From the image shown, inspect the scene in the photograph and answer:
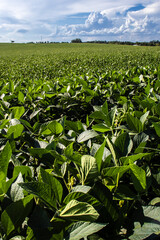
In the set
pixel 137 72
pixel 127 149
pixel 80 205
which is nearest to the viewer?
pixel 80 205

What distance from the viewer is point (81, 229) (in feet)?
1.93

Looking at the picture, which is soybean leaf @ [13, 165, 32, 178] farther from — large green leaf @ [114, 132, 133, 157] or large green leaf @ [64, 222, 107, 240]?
large green leaf @ [114, 132, 133, 157]

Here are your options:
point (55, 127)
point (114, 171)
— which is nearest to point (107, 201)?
point (114, 171)

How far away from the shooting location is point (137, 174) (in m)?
0.70

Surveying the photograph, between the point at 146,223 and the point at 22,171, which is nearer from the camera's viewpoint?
the point at 146,223

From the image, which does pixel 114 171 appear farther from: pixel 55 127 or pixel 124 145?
pixel 55 127

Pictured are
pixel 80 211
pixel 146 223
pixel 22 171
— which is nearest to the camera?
pixel 80 211

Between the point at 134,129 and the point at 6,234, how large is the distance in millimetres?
891

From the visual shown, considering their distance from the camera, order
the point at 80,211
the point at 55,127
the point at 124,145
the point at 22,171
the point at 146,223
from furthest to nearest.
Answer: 1. the point at 55,127
2. the point at 124,145
3. the point at 22,171
4. the point at 146,223
5. the point at 80,211

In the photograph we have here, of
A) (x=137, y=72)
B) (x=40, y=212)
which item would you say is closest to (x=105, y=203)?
(x=40, y=212)

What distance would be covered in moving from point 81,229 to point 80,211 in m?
0.09

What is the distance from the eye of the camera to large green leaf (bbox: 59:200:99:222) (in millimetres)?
531

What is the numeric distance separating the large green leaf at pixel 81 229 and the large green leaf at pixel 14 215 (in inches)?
6.2

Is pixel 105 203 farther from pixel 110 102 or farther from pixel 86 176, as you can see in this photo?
pixel 110 102
